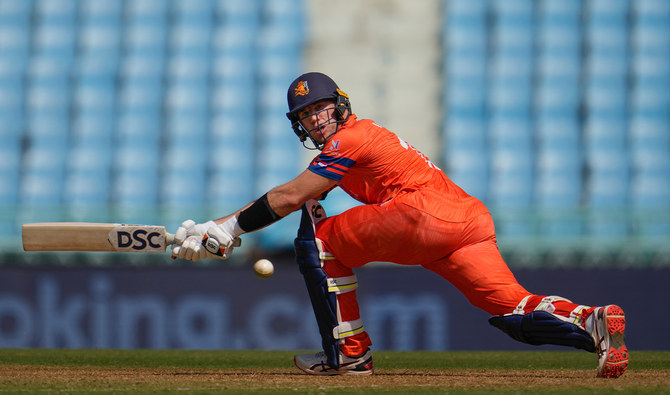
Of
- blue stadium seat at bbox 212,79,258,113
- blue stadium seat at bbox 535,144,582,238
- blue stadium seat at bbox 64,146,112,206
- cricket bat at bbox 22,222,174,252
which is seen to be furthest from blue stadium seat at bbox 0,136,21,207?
cricket bat at bbox 22,222,174,252

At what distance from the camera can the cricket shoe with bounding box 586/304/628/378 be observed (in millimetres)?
4172

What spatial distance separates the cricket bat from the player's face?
0.93 metres

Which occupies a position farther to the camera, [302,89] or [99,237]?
[99,237]

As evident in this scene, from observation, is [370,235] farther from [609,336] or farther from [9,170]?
[9,170]

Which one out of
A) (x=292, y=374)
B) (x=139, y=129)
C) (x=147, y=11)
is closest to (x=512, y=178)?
(x=139, y=129)

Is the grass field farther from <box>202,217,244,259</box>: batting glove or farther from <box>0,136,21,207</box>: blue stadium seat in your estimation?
<box>0,136,21,207</box>: blue stadium seat

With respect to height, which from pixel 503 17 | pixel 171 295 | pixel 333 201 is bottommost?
pixel 171 295

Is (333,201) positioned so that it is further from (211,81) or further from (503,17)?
(503,17)

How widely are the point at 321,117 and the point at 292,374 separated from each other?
134cm

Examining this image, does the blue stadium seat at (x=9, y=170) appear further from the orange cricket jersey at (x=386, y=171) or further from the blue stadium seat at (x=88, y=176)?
the orange cricket jersey at (x=386, y=171)

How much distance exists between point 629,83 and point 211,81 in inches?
225

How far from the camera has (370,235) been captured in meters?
4.47

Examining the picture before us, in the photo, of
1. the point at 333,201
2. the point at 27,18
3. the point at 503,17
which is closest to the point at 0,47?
the point at 27,18

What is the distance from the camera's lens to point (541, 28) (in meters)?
13.1
